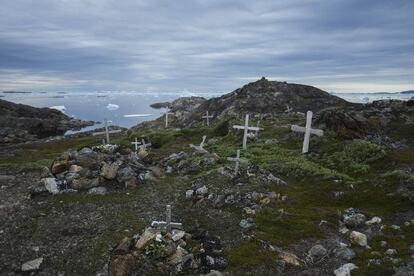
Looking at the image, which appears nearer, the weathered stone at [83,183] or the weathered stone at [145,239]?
the weathered stone at [145,239]

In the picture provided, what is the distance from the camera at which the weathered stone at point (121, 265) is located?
1381 centimetres

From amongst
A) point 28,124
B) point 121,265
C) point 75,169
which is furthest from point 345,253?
point 28,124

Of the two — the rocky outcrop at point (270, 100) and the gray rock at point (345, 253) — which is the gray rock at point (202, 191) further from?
the rocky outcrop at point (270, 100)

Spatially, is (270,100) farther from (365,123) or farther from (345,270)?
(345,270)

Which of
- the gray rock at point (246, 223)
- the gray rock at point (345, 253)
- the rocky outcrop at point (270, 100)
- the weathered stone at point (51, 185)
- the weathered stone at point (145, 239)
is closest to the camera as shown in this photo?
the gray rock at point (345, 253)

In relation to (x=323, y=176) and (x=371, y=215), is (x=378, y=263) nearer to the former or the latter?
(x=371, y=215)

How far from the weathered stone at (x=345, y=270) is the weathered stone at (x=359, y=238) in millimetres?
1918

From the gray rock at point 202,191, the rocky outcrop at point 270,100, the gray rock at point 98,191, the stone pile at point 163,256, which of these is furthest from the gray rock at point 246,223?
the rocky outcrop at point 270,100

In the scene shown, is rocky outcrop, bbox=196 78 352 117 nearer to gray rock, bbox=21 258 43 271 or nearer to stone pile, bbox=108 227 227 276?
stone pile, bbox=108 227 227 276

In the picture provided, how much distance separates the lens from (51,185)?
24.2 m

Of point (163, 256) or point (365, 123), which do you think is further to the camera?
point (365, 123)

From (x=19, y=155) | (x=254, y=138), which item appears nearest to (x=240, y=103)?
(x=254, y=138)

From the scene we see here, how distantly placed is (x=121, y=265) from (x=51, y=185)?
12.2 m

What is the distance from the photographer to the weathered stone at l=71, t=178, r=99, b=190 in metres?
24.5
